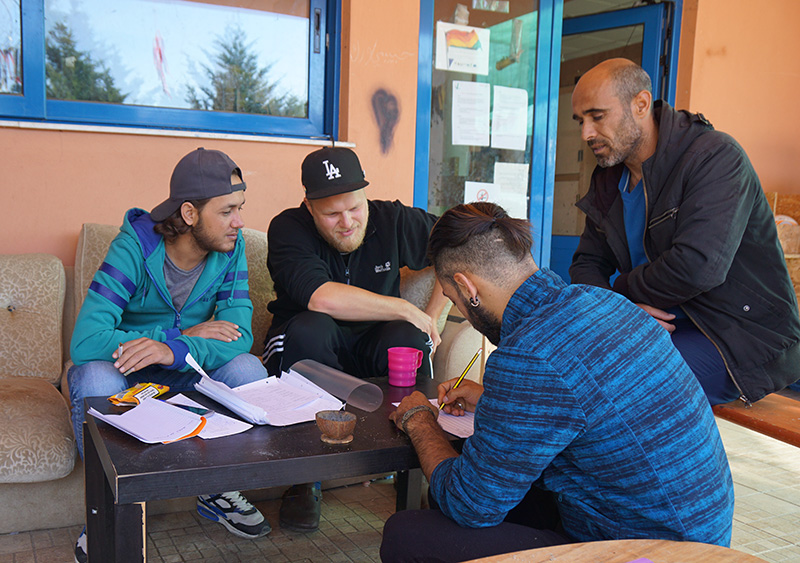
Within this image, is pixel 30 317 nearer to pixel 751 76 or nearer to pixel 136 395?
pixel 136 395

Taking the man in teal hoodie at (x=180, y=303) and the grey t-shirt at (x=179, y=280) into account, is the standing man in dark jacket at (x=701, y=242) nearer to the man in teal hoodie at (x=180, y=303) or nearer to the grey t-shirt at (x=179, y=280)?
the man in teal hoodie at (x=180, y=303)

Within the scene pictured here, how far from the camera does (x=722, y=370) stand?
217cm

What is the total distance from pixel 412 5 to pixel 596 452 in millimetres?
3016

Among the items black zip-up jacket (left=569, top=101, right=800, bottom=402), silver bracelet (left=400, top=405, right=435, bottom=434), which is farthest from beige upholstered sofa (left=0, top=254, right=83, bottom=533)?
black zip-up jacket (left=569, top=101, right=800, bottom=402)

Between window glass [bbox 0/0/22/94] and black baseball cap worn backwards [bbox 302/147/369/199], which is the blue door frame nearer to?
black baseball cap worn backwards [bbox 302/147/369/199]

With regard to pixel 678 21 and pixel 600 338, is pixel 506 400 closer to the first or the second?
pixel 600 338

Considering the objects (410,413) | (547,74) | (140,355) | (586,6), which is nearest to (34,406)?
(140,355)

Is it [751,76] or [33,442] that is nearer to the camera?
[33,442]

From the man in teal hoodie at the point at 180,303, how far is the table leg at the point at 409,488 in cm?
50

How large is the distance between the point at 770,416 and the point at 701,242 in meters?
0.57

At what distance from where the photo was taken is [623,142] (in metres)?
2.38

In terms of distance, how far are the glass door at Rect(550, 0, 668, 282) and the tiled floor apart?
293cm

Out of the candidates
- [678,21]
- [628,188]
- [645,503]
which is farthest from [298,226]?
[678,21]

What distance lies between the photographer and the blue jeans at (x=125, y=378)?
2.03 m
